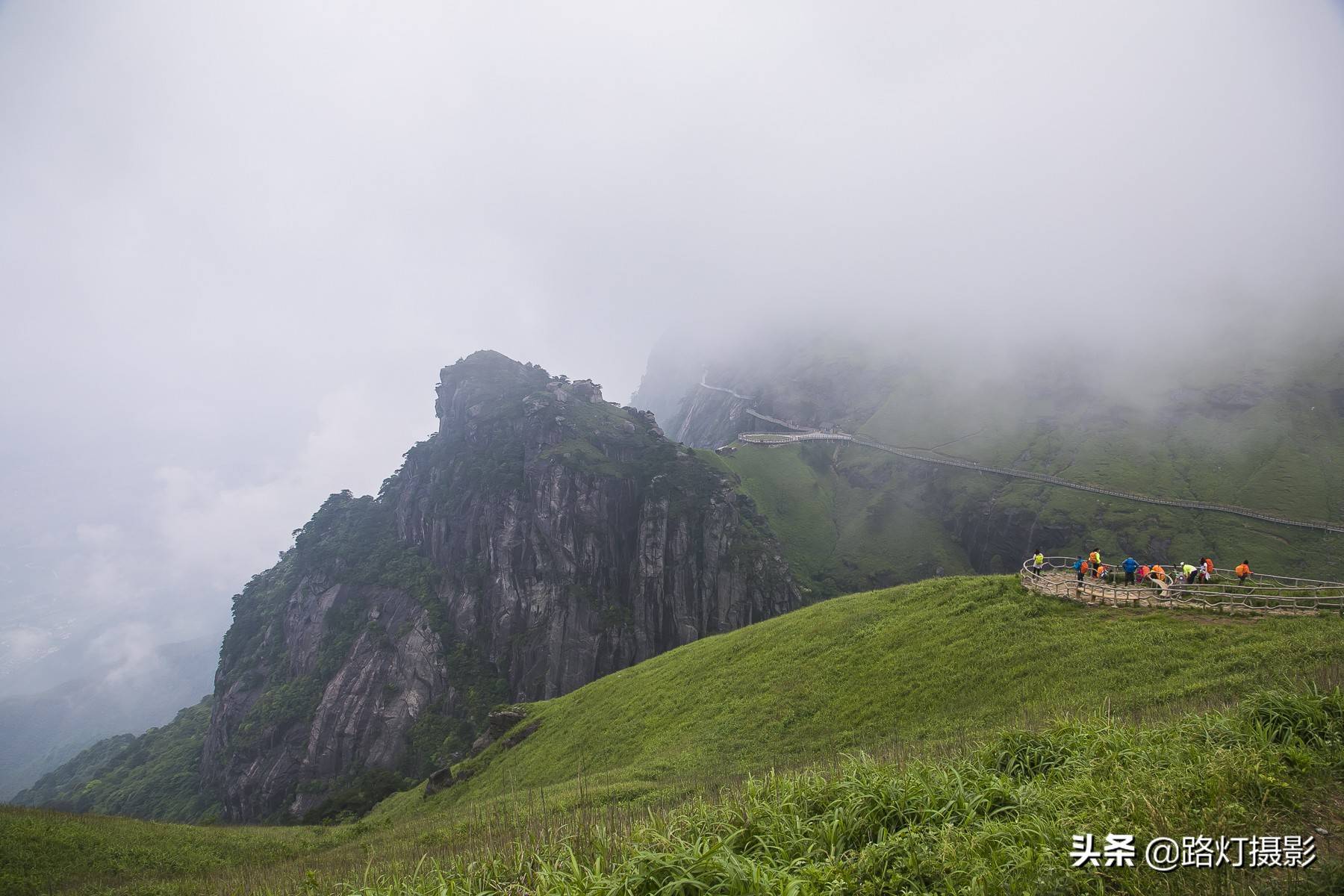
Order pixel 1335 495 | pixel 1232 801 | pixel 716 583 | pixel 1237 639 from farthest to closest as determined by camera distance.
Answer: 1. pixel 716 583
2. pixel 1335 495
3. pixel 1237 639
4. pixel 1232 801

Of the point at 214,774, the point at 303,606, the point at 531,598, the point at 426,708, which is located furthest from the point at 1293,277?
the point at 214,774

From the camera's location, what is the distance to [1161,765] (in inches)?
407

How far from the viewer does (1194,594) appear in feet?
79.2

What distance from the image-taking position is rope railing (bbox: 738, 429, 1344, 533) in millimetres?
100625

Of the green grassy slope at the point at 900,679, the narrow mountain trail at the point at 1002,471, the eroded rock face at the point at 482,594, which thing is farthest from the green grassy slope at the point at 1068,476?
the green grassy slope at the point at 900,679

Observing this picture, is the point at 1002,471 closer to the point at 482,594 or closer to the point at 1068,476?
the point at 1068,476

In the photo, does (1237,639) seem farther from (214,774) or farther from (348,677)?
(214,774)

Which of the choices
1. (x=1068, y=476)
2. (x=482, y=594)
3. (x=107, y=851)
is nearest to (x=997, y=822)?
(x=107, y=851)

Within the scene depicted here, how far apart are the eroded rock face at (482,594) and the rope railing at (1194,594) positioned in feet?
289

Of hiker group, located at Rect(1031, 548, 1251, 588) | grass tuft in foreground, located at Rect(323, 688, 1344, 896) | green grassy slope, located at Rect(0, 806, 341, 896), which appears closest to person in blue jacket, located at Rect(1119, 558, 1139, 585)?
hiker group, located at Rect(1031, 548, 1251, 588)

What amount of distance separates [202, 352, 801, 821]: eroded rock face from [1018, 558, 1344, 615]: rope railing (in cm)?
8818

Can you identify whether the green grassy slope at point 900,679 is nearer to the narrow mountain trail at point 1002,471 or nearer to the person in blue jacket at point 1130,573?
the person in blue jacket at point 1130,573

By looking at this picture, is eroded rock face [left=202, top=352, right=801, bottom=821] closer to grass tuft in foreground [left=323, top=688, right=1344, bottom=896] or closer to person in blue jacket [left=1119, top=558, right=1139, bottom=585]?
person in blue jacket [left=1119, top=558, right=1139, bottom=585]

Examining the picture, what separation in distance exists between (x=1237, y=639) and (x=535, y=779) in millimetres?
34324
